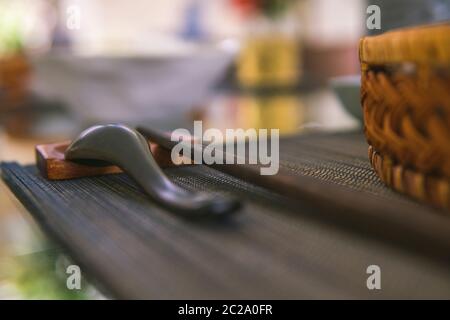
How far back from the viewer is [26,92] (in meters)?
2.74

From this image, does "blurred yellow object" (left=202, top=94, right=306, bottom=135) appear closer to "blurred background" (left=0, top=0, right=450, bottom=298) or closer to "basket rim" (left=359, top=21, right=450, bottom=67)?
"blurred background" (left=0, top=0, right=450, bottom=298)

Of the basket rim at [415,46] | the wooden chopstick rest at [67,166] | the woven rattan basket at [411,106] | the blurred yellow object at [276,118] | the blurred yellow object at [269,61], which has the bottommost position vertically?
the blurred yellow object at [276,118]

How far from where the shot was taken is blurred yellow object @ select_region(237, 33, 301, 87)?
4.40 metres

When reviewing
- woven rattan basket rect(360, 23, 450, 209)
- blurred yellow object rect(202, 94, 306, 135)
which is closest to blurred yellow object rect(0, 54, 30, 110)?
blurred yellow object rect(202, 94, 306, 135)

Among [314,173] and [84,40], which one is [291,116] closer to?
[314,173]

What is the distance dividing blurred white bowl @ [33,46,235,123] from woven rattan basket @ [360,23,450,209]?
1.29 meters

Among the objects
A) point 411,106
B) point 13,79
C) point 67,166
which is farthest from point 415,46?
point 13,79

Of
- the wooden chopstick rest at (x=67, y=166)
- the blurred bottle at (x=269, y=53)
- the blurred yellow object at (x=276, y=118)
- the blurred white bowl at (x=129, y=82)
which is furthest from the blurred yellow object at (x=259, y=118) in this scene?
the blurred bottle at (x=269, y=53)

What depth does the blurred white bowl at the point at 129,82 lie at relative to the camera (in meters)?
1.73

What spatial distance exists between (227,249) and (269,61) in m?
4.18

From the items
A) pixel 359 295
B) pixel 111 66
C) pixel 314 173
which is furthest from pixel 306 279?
pixel 111 66

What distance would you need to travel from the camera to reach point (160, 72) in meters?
A: 1.83

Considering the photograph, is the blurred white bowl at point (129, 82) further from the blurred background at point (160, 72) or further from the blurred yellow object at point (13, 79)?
the blurred yellow object at point (13, 79)

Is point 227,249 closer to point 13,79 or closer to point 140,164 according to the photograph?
point 140,164
